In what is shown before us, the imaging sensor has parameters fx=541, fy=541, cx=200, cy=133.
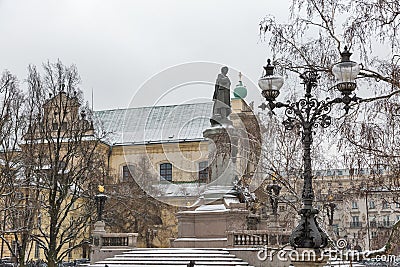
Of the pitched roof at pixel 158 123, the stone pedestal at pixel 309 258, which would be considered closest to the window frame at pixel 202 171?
the pitched roof at pixel 158 123

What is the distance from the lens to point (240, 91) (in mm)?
48406

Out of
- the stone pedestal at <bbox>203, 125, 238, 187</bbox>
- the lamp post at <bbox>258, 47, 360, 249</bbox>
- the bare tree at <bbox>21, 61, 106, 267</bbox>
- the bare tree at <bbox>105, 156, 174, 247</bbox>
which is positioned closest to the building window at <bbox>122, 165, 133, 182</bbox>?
the bare tree at <bbox>105, 156, 174, 247</bbox>

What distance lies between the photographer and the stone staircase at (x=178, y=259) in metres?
18.0

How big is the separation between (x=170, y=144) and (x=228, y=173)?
3115 centimetres

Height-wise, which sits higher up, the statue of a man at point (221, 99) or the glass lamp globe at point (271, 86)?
the statue of a man at point (221, 99)

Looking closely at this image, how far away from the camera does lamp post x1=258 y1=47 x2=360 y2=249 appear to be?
9266 millimetres

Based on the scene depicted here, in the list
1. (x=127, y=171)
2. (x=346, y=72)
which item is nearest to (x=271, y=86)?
(x=346, y=72)

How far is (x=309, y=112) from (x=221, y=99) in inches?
575

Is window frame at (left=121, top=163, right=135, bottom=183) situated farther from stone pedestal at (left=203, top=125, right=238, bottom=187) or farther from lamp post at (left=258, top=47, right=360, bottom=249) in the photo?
lamp post at (left=258, top=47, right=360, bottom=249)

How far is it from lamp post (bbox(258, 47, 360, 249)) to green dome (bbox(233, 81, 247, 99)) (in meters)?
36.6

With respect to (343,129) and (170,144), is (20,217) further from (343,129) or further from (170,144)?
(170,144)

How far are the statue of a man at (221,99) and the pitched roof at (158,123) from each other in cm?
2745

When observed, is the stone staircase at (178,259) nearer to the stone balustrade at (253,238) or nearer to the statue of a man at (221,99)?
the stone balustrade at (253,238)

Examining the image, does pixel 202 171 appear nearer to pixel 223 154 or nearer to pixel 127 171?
pixel 127 171
